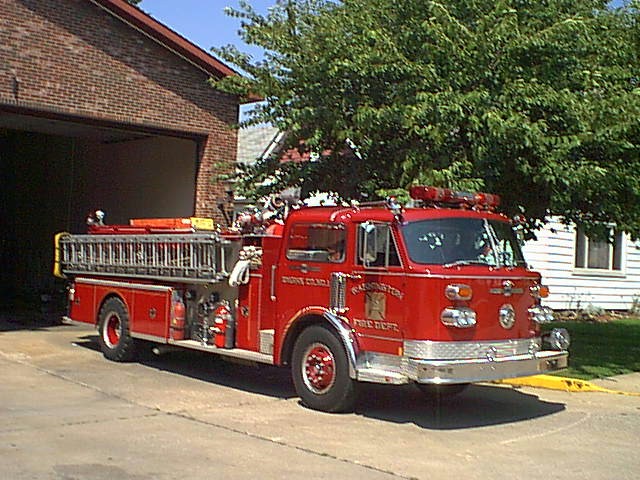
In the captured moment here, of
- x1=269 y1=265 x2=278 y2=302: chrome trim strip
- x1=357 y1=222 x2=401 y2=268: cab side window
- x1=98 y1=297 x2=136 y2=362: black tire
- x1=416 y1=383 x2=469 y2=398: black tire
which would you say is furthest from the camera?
x1=98 y1=297 x2=136 y2=362: black tire

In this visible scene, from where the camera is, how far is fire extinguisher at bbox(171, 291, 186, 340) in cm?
1169

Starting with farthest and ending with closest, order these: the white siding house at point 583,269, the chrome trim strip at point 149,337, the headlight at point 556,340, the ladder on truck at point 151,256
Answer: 1. the white siding house at point 583,269
2. the chrome trim strip at point 149,337
3. the ladder on truck at point 151,256
4. the headlight at point 556,340

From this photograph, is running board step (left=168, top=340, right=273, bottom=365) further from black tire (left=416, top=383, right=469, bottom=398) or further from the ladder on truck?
black tire (left=416, top=383, right=469, bottom=398)

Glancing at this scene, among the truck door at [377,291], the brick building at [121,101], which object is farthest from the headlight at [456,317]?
the brick building at [121,101]

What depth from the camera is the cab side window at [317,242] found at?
31.9 ft

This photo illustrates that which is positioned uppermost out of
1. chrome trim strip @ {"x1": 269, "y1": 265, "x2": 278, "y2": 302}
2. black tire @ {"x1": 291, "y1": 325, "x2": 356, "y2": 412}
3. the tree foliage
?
the tree foliage

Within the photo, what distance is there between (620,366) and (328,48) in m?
6.52

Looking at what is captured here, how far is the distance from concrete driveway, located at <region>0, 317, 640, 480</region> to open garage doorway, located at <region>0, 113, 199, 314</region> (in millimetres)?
7246

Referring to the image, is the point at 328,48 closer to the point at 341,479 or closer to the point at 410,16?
the point at 410,16

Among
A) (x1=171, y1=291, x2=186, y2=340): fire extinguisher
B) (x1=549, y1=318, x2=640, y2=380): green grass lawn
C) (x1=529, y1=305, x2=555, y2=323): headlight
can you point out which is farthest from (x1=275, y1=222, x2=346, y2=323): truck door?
(x1=549, y1=318, x2=640, y2=380): green grass lawn

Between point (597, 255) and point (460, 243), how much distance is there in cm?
1595

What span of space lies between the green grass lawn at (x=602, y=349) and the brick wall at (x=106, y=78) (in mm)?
6836

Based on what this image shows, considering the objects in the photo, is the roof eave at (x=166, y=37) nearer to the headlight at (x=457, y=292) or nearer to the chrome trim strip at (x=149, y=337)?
the chrome trim strip at (x=149, y=337)

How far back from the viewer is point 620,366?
13.6 meters
